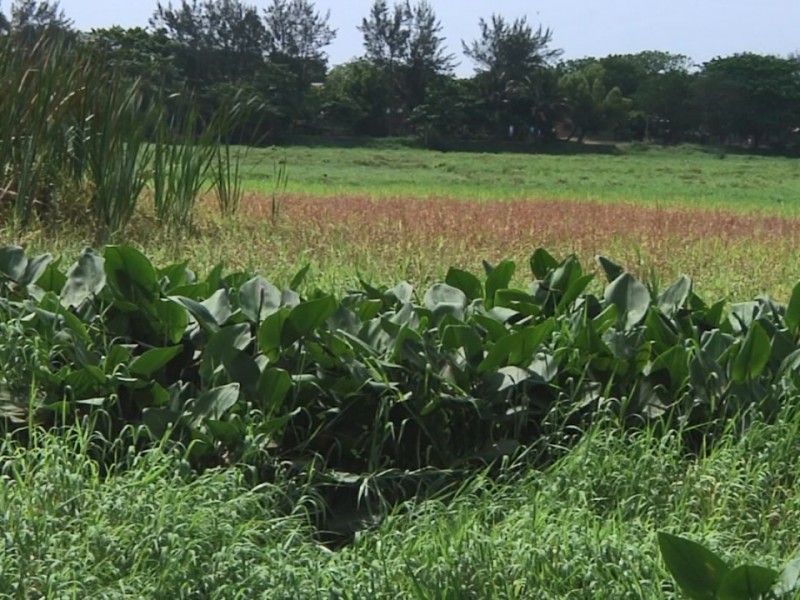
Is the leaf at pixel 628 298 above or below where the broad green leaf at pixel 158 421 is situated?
above

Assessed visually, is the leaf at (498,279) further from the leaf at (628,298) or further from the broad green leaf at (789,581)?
the broad green leaf at (789,581)

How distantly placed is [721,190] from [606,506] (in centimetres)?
1477

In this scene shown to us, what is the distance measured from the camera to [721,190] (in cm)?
1627

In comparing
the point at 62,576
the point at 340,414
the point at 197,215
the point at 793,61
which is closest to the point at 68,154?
the point at 197,215

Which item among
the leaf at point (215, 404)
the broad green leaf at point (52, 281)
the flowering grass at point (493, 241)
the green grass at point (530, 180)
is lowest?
the green grass at point (530, 180)

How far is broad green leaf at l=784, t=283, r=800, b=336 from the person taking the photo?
2.89 metres

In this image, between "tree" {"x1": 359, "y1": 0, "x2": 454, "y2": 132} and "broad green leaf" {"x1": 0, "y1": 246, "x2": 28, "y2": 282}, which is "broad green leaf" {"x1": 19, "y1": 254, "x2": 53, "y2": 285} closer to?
"broad green leaf" {"x1": 0, "y1": 246, "x2": 28, "y2": 282}

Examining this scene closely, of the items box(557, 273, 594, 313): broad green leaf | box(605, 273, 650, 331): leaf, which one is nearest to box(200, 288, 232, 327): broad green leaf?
box(557, 273, 594, 313): broad green leaf

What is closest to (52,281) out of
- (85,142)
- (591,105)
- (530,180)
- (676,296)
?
(676,296)

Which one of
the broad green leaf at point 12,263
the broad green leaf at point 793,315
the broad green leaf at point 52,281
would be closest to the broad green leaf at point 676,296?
the broad green leaf at point 793,315

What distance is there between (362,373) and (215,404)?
37 centimetres

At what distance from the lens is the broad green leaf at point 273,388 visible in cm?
249

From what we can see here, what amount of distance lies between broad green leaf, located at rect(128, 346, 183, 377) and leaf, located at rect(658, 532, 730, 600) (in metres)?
1.36

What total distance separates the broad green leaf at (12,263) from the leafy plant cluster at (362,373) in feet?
1.04
